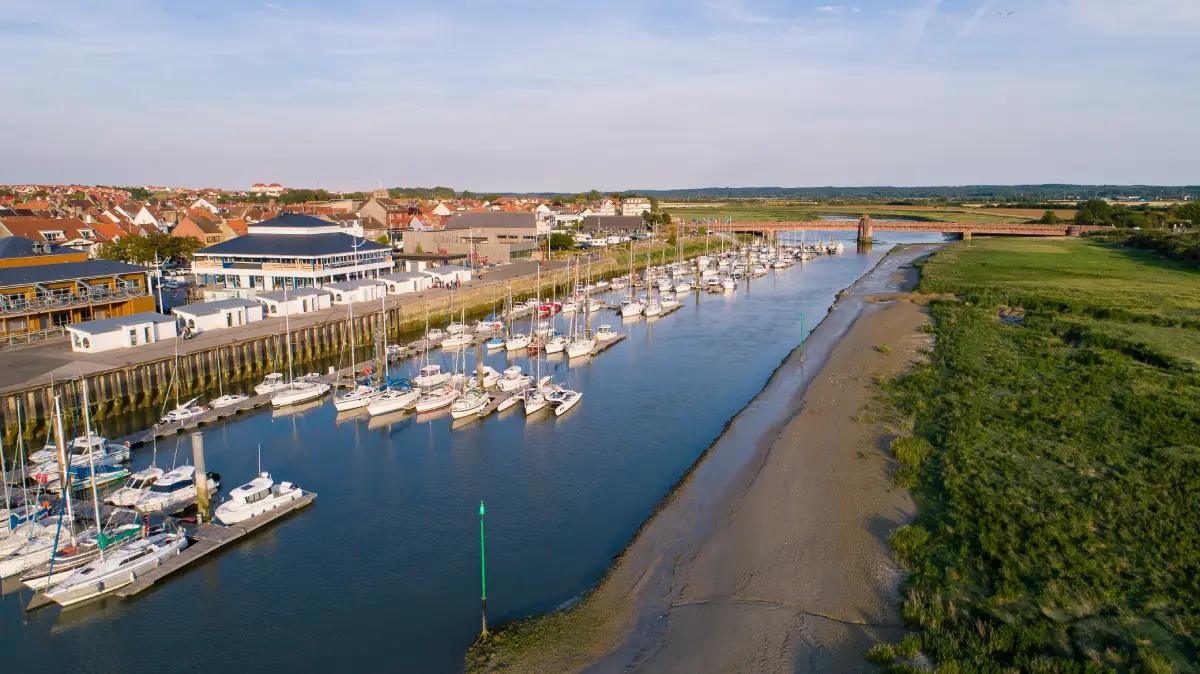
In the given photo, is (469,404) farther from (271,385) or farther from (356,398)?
(271,385)

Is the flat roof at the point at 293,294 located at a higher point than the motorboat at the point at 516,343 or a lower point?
higher

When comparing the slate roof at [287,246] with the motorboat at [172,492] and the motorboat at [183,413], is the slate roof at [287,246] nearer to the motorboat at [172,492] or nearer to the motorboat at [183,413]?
the motorboat at [183,413]

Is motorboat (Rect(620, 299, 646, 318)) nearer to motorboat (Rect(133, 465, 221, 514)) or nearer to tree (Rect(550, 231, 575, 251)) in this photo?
tree (Rect(550, 231, 575, 251))

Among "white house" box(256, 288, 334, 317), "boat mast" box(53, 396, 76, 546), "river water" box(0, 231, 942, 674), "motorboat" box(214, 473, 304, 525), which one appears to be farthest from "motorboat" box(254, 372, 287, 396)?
"boat mast" box(53, 396, 76, 546)

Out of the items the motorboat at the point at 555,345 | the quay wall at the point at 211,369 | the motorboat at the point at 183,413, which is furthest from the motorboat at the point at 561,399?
the quay wall at the point at 211,369

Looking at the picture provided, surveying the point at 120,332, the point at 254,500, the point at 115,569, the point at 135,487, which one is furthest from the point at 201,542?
the point at 120,332

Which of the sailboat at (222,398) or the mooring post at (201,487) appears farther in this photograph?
the sailboat at (222,398)

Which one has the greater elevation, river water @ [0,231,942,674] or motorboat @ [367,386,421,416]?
motorboat @ [367,386,421,416]
